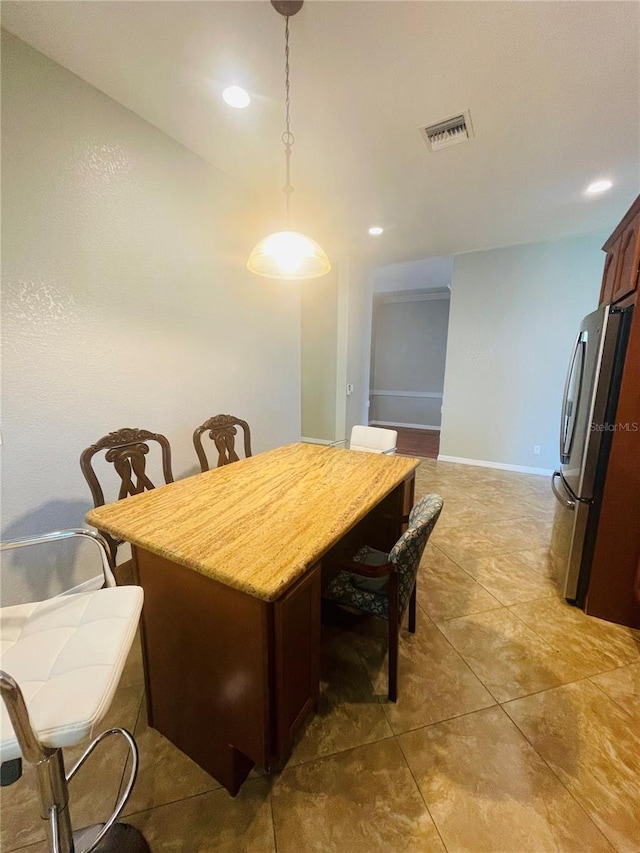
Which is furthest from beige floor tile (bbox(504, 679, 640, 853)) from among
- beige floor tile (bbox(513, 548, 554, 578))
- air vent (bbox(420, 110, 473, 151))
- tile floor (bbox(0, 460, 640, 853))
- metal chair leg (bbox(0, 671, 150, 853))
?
air vent (bbox(420, 110, 473, 151))

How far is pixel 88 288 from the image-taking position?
1.90 metres

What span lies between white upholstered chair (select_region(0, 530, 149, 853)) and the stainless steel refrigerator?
7.20 ft

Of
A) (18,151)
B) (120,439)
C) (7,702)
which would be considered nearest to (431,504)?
(7,702)

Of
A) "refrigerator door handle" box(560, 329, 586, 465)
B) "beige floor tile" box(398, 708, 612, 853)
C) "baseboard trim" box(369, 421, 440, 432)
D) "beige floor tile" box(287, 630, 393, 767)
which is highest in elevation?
"refrigerator door handle" box(560, 329, 586, 465)

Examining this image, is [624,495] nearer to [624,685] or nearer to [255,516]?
[624,685]

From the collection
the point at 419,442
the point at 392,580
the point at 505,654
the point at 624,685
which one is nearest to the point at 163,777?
the point at 392,580

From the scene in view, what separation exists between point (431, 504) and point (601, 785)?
41.5 inches

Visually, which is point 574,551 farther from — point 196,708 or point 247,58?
point 247,58

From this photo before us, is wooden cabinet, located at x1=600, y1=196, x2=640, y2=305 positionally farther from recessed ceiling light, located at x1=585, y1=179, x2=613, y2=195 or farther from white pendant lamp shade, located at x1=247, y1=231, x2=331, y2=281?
white pendant lamp shade, located at x1=247, y1=231, x2=331, y2=281

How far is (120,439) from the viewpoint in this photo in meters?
1.69

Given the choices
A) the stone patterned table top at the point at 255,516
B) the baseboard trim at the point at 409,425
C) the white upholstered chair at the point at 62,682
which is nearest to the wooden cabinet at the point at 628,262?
the stone patterned table top at the point at 255,516

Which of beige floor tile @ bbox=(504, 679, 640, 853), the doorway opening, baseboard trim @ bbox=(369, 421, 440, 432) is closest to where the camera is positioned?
beige floor tile @ bbox=(504, 679, 640, 853)

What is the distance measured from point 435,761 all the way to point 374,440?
1.79m

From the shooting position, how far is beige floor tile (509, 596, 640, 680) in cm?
160
